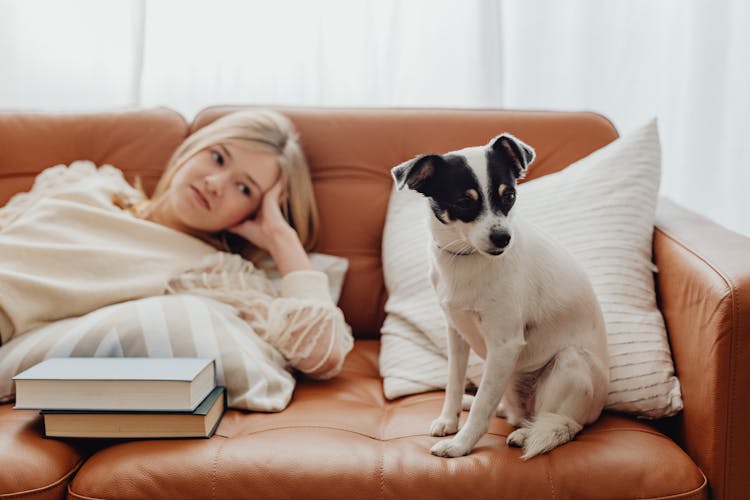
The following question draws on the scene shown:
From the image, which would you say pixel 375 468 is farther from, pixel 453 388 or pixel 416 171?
pixel 416 171

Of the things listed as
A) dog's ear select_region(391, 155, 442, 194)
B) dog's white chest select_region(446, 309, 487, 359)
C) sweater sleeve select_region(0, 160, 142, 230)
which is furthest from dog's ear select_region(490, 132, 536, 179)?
sweater sleeve select_region(0, 160, 142, 230)

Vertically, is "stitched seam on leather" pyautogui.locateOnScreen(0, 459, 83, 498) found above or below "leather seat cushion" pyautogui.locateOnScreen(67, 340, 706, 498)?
below

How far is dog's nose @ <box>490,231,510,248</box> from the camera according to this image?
1104mm

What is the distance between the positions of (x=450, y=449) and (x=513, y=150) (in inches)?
20.8

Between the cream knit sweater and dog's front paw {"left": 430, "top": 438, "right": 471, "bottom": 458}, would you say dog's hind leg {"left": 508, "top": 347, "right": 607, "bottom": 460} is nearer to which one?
dog's front paw {"left": 430, "top": 438, "right": 471, "bottom": 458}

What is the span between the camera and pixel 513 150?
1.18m

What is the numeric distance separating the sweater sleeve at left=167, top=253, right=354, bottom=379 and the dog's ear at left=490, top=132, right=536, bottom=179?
63cm

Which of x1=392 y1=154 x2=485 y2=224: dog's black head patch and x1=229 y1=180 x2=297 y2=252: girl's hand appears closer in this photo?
x1=392 y1=154 x2=485 y2=224: dog's black head patch

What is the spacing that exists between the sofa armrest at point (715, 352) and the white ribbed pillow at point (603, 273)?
0.06m

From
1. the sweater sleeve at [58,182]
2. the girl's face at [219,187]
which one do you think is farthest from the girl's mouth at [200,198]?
the sweater sleeve at [58,182]

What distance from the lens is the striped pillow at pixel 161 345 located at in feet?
4.71

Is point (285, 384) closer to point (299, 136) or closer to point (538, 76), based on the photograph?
point (299, 136)

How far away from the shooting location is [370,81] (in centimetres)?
234

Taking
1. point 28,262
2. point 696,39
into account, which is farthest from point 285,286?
point 696,39
